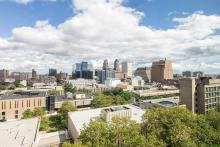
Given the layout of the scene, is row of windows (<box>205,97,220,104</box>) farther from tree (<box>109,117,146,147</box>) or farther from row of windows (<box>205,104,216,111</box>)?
tree (<box>109,117,146,147</box>)

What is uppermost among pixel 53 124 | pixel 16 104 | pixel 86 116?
pixel 86 116

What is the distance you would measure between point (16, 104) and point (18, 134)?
194 feet

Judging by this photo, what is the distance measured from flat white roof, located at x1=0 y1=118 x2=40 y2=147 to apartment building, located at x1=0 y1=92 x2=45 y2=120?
4480 cm

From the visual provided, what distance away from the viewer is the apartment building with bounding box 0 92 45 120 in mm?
99312

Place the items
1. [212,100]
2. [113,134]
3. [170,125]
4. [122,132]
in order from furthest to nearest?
[212,100], [170,125], [113,134], [122,132]

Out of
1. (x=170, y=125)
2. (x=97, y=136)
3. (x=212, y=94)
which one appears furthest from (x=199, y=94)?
(x=97, y=136)

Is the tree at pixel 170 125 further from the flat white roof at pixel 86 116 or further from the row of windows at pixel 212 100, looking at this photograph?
the row of windows at pixel 212 100

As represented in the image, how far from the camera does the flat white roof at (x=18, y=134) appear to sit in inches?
1637

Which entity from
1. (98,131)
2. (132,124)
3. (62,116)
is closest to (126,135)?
(132,124)

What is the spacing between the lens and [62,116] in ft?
276

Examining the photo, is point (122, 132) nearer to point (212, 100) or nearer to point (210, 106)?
point (210, 106)

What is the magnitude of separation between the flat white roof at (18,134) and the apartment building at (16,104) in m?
44.8

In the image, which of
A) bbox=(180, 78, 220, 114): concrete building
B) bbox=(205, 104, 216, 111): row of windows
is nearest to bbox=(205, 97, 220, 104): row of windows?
bbox=(180, 78, 220, 114): concrete building

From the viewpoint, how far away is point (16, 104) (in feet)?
334
